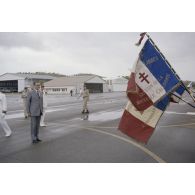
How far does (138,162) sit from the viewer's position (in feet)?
17.4

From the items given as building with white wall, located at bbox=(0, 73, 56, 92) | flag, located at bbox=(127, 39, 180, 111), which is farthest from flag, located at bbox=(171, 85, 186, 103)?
building with white wall, located at bbox=(0, 73, 56, 92)

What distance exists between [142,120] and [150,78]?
3.12ft

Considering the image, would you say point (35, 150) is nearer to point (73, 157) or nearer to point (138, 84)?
Answer: point (73, 157)

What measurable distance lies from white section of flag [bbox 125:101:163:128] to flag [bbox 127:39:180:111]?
338mm

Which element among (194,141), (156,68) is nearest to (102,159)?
(156,68)

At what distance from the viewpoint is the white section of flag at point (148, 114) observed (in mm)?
5230

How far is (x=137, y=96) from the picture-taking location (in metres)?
4.94

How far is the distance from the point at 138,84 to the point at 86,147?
271 cm

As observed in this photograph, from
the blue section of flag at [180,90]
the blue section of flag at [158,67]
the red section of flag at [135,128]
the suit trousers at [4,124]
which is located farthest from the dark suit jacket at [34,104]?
the blue section of flag at [180,90]

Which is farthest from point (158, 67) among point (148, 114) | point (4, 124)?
point (4, 124)

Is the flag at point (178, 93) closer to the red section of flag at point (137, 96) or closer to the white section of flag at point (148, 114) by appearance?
the white section of flag at point (148, 114)

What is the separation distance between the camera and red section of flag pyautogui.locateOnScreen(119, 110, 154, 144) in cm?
528

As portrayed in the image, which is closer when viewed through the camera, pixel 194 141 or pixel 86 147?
pixel 86 147

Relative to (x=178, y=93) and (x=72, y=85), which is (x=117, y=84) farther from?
(x=178, y=93)
